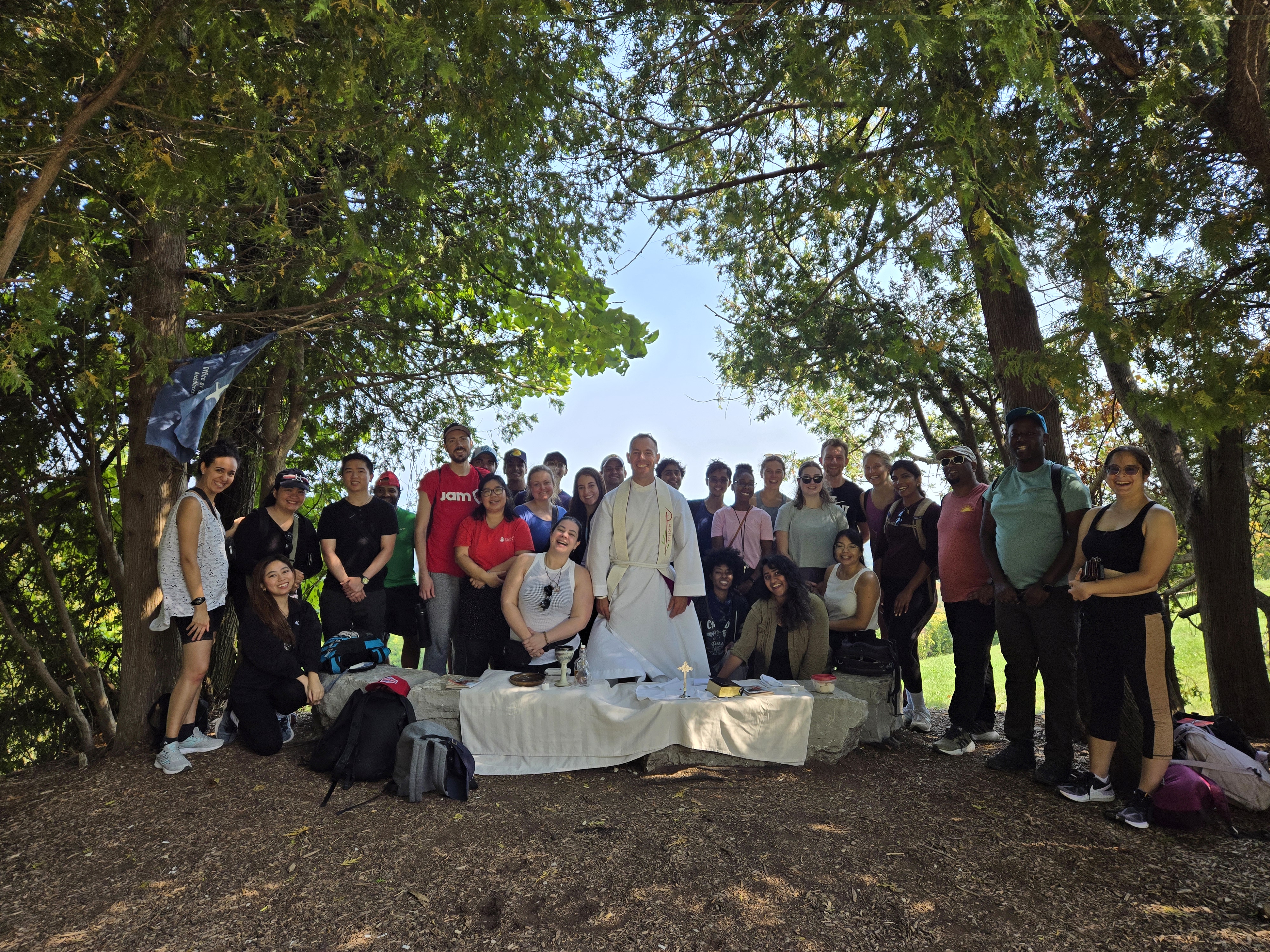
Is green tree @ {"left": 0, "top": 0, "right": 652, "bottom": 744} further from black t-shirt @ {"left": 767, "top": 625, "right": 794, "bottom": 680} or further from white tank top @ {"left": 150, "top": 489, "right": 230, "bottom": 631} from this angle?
black t-shirt @ {"left": 767, "top": 625, "right": 794, "bottom": 680}

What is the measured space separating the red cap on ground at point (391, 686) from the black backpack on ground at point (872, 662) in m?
2.87

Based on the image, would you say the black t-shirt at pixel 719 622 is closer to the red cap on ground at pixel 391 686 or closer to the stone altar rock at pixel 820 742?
the stone altar rock at pixel 820 742

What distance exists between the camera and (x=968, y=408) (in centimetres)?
881

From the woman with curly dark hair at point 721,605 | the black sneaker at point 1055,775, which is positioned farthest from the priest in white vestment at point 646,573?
the black sneaker at point 1055,775

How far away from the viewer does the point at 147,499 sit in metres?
5.16

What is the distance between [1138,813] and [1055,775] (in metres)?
0.54

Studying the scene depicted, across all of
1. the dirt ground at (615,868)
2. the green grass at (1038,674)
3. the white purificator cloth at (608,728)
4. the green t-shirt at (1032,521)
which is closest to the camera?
the dirt ground at (615,868)

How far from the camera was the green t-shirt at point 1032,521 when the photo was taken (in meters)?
4.44

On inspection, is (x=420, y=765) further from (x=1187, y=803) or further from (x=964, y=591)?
(x=1187, y=803)

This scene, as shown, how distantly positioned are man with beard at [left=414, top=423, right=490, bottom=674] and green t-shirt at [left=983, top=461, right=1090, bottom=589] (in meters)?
3.67

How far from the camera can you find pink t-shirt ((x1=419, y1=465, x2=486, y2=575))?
573cm

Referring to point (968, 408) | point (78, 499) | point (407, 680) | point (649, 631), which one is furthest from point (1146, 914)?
point (78, 499)

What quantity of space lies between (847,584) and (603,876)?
3002mm

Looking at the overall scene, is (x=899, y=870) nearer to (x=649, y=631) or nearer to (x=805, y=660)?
(x=805, y=660)
